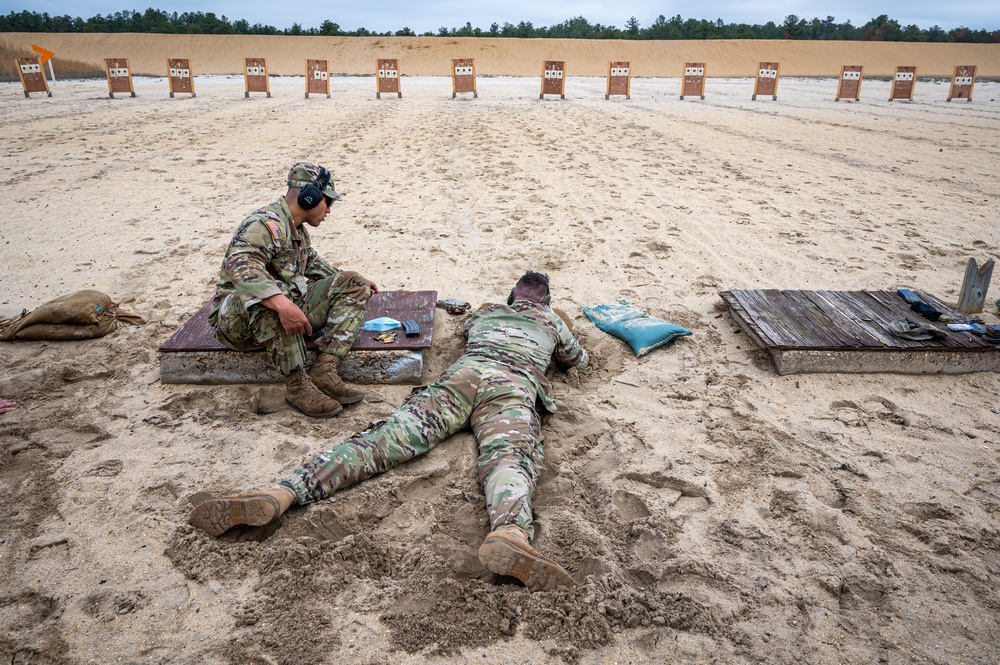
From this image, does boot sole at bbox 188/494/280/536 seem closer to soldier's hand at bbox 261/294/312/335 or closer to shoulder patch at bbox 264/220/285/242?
soldier's hand at bbox 261/294/312/335

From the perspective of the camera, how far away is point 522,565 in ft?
7.47

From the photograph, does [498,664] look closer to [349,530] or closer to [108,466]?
[349,530]

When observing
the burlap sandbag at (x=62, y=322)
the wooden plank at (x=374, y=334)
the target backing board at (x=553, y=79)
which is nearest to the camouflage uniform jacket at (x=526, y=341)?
the wooden plank at (x=374, y=334)

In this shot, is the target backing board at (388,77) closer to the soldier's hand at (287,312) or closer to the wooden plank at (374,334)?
the wooden plank at (374,334)

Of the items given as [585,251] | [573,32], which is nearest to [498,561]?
[585,251]

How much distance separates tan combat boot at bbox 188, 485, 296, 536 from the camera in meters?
2.50

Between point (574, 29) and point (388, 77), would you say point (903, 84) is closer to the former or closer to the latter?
point (388, 77)

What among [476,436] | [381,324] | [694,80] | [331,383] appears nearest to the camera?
[476,436]

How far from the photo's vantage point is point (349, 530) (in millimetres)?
2635

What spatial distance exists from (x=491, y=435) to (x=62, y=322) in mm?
3326

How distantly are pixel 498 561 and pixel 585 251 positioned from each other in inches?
159

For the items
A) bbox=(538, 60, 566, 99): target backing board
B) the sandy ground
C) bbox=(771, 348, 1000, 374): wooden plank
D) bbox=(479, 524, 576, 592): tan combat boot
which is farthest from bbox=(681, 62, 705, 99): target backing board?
bbox=(479, 524, 576, 592): tan combat boot

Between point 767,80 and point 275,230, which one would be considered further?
point 767,80

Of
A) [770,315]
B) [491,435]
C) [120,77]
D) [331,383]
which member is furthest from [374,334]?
[120,77]
